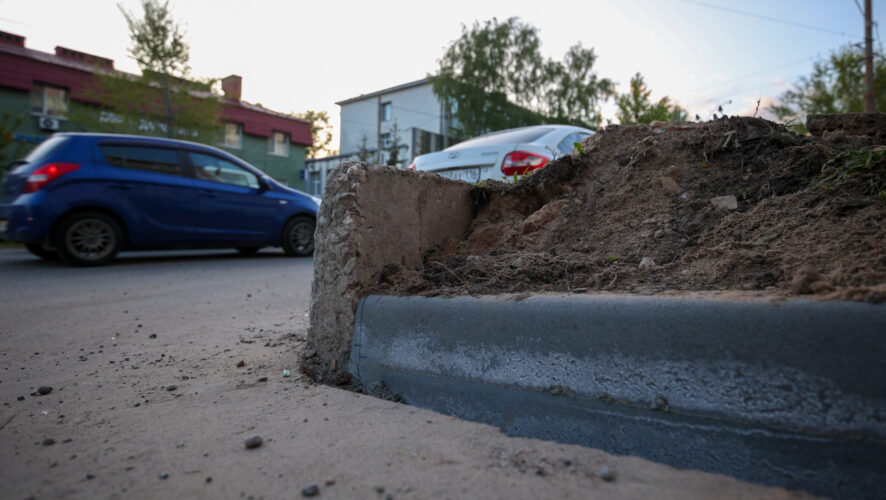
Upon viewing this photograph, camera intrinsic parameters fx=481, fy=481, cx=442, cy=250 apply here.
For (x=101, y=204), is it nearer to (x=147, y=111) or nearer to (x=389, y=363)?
(x=389, y=363)

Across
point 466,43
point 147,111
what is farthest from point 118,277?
point 466,43

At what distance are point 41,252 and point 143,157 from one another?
1920 millimetres

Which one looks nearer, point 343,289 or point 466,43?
point 343,289

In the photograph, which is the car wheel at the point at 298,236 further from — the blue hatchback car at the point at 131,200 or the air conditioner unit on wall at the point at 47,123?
the air conditioner unit on wall at the point at 47,123

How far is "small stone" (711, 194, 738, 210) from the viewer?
2.08m

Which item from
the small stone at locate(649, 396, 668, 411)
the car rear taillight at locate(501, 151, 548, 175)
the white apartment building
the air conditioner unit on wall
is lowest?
Result: the small stone at locate(649, 396, 668, 411)

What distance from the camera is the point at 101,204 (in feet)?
18.9

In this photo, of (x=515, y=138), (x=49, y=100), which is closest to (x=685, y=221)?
(x=515, y=138)

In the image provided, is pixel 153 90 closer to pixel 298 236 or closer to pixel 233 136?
pixel 233 136

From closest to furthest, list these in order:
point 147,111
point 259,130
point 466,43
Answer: point 147,111 → point 259,130 → point 466,43

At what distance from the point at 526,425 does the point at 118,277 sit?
206 inches

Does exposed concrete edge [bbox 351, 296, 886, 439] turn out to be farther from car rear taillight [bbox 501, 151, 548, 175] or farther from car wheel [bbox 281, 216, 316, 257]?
car wheel [bbox 281, 216, 316, 257]

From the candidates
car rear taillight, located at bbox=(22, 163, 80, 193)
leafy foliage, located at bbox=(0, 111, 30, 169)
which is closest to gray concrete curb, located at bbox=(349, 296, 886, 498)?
car rear taillight, located at bbox=(22, 163, 80, 193)

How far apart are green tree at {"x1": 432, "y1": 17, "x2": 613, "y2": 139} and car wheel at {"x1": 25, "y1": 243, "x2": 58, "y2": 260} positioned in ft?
82.1
